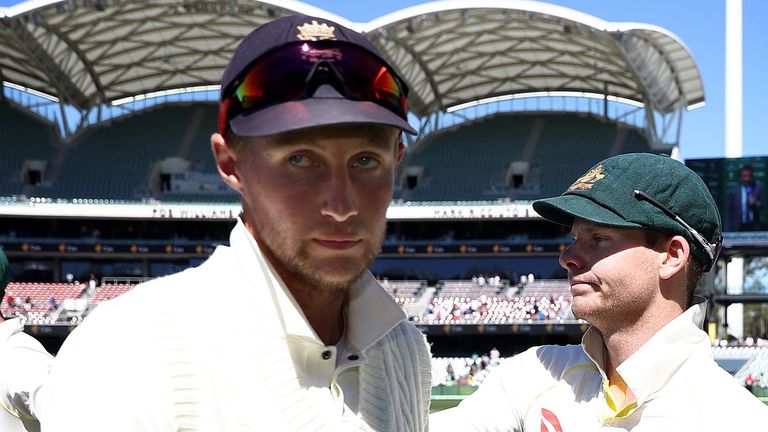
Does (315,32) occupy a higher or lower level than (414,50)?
lower

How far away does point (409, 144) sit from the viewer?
152ft

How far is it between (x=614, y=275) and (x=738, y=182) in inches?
1233

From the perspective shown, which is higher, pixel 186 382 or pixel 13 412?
pixel 186 382

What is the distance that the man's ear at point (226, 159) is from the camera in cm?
186

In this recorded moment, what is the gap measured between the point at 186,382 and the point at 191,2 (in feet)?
121

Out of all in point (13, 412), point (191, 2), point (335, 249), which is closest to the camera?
point (335, 249)

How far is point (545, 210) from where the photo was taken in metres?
3.22

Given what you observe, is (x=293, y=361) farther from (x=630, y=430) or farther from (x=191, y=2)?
(x=191, y=2)

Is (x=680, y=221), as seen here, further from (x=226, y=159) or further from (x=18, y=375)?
(x=18, y=375)

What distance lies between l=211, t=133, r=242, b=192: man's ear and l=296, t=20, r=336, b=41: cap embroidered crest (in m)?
0.27

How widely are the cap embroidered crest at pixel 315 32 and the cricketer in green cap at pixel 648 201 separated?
1.37 metres

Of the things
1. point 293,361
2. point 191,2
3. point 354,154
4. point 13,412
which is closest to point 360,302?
point 293,361

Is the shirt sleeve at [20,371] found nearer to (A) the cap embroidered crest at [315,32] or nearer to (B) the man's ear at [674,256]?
(B) the man's ear at [674,256]

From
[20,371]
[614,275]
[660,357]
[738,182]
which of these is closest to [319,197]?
[614,275]
